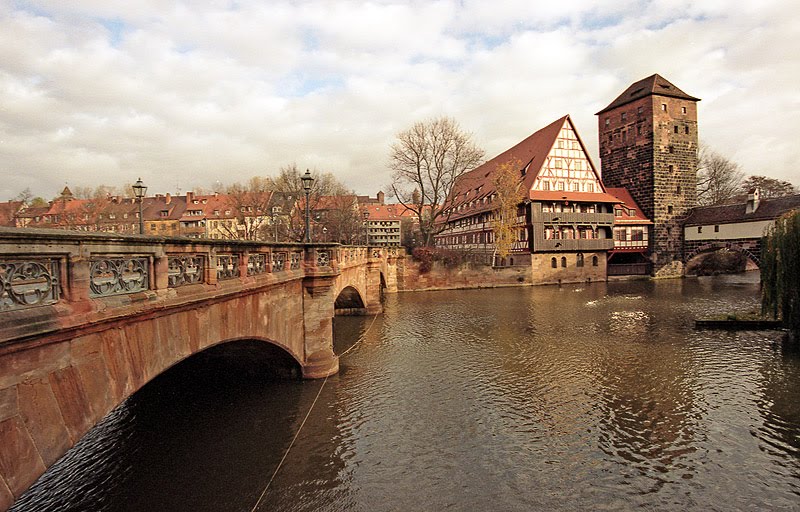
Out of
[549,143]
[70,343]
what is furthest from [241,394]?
[549,143]

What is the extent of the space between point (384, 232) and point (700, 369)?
80.0 m

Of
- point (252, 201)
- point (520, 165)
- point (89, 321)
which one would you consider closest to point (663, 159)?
point (520, 165)

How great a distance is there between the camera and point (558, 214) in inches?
1545

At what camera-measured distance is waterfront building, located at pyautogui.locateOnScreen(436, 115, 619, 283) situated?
1526 inches

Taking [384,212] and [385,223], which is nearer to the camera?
[385,223]

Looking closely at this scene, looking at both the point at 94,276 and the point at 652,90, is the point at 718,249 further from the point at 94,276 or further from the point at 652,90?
the point at 94,276

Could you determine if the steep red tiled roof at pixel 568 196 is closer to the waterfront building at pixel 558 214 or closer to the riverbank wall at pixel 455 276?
the waterfront building at pixel 558 214

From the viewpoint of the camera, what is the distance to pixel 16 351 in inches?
134

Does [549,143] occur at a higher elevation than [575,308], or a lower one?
higher

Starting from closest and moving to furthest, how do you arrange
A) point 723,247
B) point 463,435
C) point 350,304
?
point 463,435, point 350,304, point 723,247

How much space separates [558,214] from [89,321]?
130 feet

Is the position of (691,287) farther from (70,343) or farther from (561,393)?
(70,343)

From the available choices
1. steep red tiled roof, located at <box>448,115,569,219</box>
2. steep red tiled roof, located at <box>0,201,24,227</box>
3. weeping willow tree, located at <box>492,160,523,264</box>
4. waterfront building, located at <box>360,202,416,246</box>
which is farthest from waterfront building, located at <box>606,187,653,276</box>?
steep red tiled roof, located at <box>0,201,24,227</box>

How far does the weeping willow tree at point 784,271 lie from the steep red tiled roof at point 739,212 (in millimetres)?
26027
